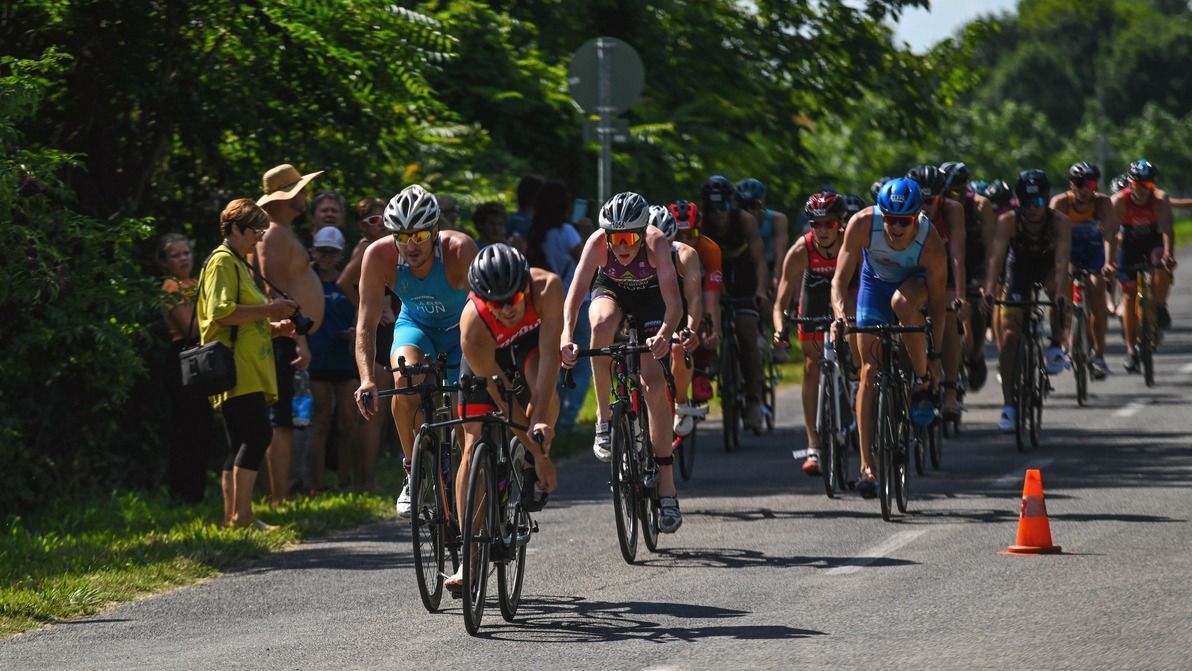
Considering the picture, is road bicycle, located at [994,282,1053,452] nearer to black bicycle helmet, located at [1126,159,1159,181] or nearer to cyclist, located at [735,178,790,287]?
cyclist, located at [735,178,790,287]

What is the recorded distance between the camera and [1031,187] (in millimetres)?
15672

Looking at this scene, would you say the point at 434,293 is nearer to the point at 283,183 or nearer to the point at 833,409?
the point at 283,183

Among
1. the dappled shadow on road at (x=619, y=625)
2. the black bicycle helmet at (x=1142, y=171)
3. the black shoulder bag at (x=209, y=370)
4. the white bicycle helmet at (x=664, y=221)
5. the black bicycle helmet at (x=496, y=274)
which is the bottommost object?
the dappled shadow on road at (x=619, y=625)

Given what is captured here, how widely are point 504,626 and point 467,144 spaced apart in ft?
29.5

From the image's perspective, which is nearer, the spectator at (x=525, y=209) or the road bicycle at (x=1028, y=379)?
the road bicycle at (x=1028, y=379)

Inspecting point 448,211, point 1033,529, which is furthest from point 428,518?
point 448,211

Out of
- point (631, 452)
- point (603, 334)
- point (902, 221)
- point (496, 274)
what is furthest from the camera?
point (902, 221)

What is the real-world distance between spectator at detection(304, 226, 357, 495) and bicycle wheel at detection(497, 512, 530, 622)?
4.36m

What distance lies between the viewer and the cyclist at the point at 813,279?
13.2m

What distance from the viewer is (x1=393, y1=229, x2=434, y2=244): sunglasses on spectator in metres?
9.10

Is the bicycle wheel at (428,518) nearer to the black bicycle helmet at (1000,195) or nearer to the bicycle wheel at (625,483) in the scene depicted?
the bicycle wheel at (625,483)

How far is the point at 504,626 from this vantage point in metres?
8.69

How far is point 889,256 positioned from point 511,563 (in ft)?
13.1

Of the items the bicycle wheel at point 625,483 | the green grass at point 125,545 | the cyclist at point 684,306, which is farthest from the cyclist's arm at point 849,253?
the green grass at point 125,545
